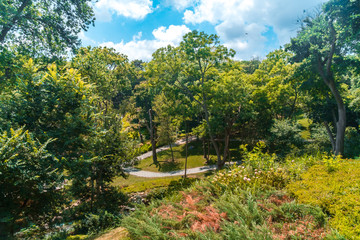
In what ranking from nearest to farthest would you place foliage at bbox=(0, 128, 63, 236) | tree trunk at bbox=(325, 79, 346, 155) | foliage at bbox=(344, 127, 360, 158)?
foliage at bbox=(0, 128, 63, 236), tree trunk at bbox=(325, 79, 346, 155), foliage at bbox=(344, 127, 360, 158)

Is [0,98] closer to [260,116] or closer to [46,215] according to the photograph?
[46,215]

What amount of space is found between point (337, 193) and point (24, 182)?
8.16 meters

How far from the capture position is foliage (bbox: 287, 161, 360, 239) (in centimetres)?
378

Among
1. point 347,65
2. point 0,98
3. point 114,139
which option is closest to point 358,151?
point 347,65

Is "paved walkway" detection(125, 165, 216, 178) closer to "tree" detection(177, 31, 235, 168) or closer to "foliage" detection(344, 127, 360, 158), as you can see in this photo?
"tree" detection(177, 31, 235, 168)

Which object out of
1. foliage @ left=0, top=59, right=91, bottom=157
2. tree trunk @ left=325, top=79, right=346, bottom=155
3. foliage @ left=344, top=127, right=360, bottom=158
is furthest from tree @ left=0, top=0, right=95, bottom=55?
foliage @ left=344, top=127, right=360, bottom=158

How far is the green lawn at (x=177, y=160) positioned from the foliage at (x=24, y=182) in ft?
66.3

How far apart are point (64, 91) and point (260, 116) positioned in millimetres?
21535

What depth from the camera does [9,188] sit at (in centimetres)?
522

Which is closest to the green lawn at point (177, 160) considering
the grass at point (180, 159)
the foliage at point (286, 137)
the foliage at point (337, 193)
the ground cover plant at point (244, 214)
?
the grass at point (180, 159)

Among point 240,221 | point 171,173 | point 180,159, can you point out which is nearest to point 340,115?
point 240,221

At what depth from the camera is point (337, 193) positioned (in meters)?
4.65

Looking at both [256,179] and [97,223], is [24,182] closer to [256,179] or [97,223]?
[97,223]

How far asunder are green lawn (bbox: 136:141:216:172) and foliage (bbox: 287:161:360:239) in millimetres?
21038
